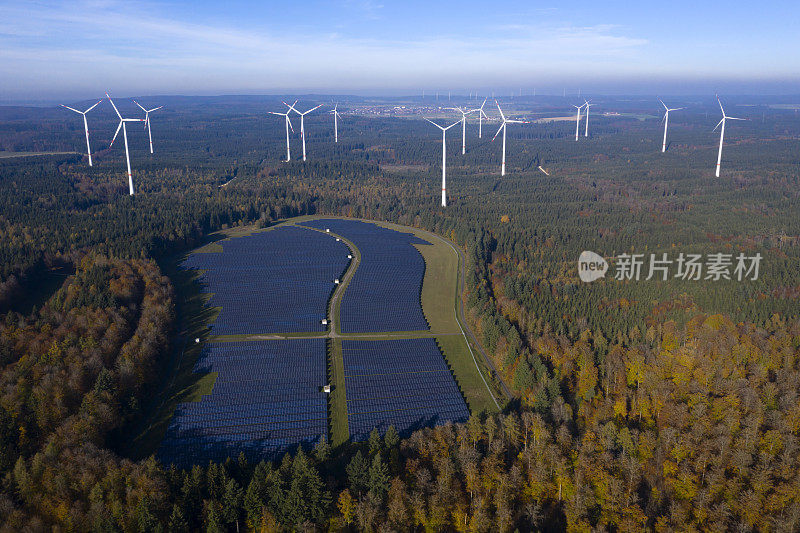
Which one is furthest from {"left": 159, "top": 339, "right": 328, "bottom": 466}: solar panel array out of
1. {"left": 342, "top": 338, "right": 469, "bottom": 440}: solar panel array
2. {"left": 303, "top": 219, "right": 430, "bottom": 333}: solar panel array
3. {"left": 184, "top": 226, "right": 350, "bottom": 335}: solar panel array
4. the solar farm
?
{"left": 303, "top": 219, "right": 430, "bottom": 333}: solar panel array

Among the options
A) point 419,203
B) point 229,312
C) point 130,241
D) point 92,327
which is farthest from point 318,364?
point 419,203

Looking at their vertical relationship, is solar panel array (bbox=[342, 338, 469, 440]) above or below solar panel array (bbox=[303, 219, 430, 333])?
below

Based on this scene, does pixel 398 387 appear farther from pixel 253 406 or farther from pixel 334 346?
pixel 253 406

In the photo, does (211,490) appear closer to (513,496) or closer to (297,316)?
(513,496)

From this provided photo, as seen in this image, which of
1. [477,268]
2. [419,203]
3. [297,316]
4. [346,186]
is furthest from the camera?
[346,186]

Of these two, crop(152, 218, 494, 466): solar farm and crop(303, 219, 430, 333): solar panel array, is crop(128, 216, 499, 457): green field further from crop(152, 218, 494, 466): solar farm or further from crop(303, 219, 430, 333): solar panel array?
crop(303, 219, 430, 333): solar panel array

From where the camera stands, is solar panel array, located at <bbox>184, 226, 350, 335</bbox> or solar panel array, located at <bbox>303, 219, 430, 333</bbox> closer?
solar panel array, located at <bbox>184, 226, 350, 335</bbox>

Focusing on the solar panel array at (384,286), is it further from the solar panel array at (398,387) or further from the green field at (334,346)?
the solar panel array at (398,387)

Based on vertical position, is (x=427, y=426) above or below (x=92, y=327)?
below


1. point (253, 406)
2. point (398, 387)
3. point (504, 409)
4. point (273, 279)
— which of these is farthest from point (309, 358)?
point (273, 279)
